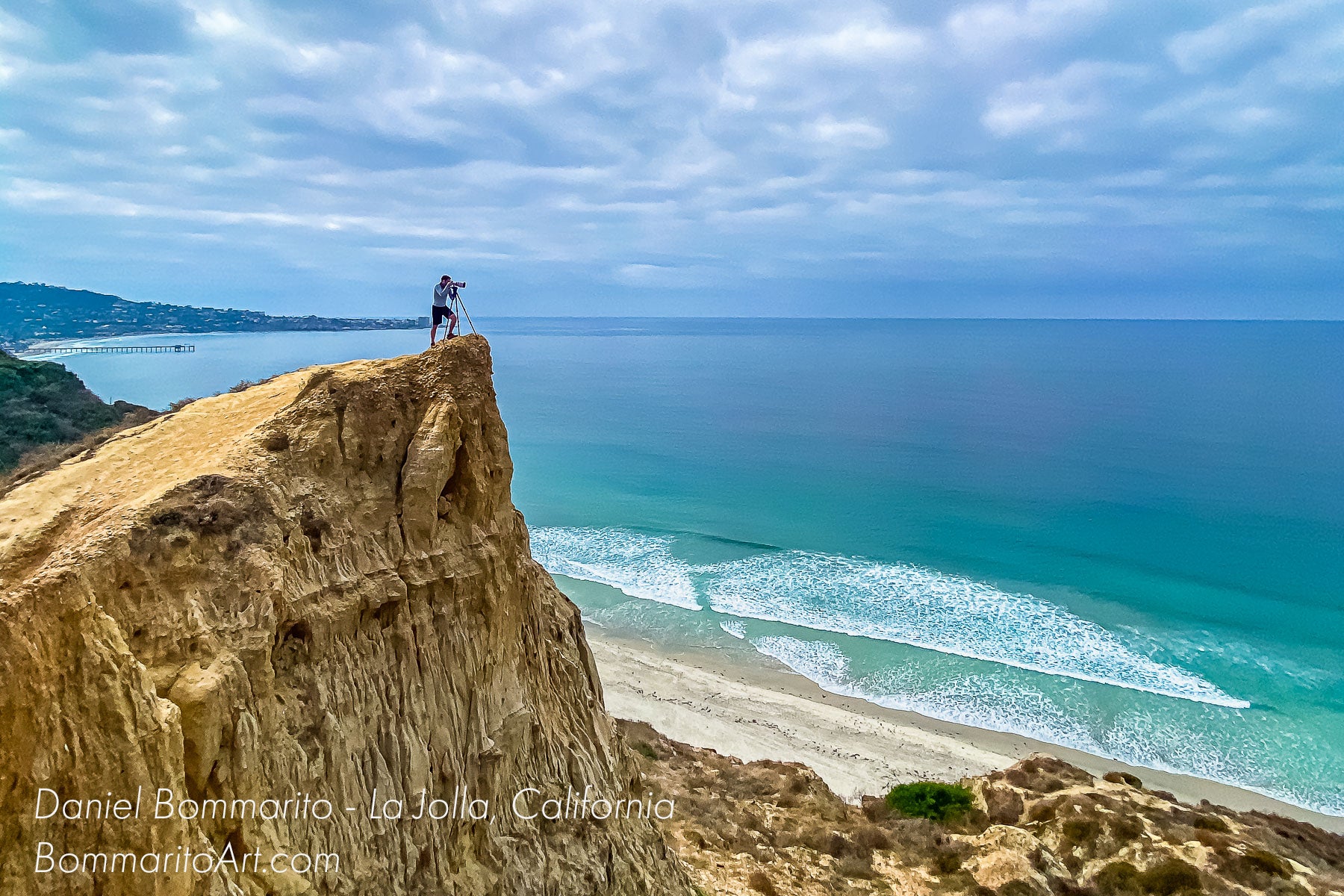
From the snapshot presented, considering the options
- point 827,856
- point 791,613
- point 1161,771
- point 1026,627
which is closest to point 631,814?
point 827,856

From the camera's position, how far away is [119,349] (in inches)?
4764

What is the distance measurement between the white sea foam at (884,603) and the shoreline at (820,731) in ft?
21.1

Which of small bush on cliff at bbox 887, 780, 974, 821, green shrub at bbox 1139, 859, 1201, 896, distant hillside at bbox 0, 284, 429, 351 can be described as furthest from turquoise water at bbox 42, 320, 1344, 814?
distant hillside at bbox 0, 284, 429, 351

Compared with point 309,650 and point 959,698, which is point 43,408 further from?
point 959,698

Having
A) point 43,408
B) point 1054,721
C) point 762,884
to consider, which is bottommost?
point 1054,721

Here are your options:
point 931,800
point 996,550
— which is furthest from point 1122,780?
point 996,550

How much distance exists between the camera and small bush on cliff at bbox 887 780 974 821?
854 inches

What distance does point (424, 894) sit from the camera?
9.38 m

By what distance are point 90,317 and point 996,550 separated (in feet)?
651

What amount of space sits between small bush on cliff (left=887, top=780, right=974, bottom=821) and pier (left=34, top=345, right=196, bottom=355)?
137m

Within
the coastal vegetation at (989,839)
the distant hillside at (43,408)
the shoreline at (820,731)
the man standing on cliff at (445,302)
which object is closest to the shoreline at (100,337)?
the distant hillside at (43,408)

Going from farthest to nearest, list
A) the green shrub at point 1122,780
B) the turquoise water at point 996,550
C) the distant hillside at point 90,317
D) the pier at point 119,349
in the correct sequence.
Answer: the distant hillside at point 90,317, the pier at point 119,349, the turquoise water at point 996,550, the green shrub at point 1122,780

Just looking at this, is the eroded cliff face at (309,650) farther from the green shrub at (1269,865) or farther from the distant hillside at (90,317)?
the distant hillside at (90,317)

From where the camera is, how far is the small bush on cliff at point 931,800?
21703 millimetres
